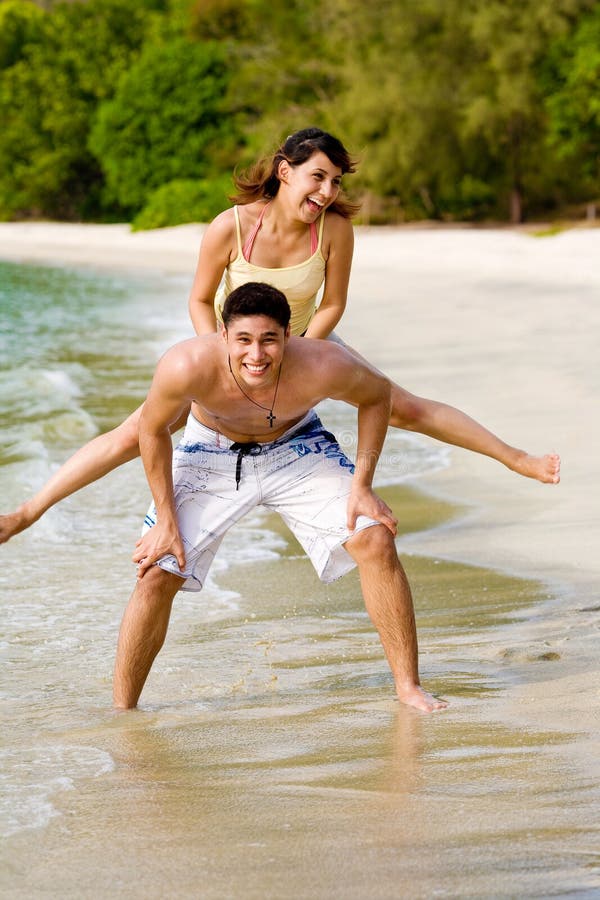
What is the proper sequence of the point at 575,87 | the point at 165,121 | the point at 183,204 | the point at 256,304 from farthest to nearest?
the point at 165,121, the point at 183,204, the point at 575,87, the point at 256,304

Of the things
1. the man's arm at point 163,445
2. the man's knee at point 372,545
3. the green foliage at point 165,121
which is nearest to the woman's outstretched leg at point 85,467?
the man's arm at point 163,445

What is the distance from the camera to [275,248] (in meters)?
4.62

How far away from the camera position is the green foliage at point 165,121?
55.6 metres

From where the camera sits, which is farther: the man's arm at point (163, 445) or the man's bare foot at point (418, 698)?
the man's bare foot at point (418, 698)

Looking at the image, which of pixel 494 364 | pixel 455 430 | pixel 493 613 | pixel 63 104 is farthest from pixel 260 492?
pixel 63 104

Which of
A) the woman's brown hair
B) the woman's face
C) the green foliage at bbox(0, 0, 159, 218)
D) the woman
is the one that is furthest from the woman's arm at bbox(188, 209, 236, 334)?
the green foliage at bbox(0, 0, 159, 218)

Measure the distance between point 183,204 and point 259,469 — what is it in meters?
49.2

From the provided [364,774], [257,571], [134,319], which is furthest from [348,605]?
[134,319]

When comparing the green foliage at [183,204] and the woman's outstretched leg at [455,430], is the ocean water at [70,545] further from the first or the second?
the green foliage at [183,204]

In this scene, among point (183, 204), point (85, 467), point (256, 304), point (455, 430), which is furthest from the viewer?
point (183, 204)

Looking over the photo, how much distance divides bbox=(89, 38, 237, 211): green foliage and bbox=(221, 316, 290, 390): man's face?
2006 inches

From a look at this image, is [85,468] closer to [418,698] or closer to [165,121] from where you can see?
[418,698]

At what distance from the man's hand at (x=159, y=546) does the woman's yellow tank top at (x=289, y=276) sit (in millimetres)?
848

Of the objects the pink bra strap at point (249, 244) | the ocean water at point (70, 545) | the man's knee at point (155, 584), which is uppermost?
the pink bra strap at point (249, 244)
